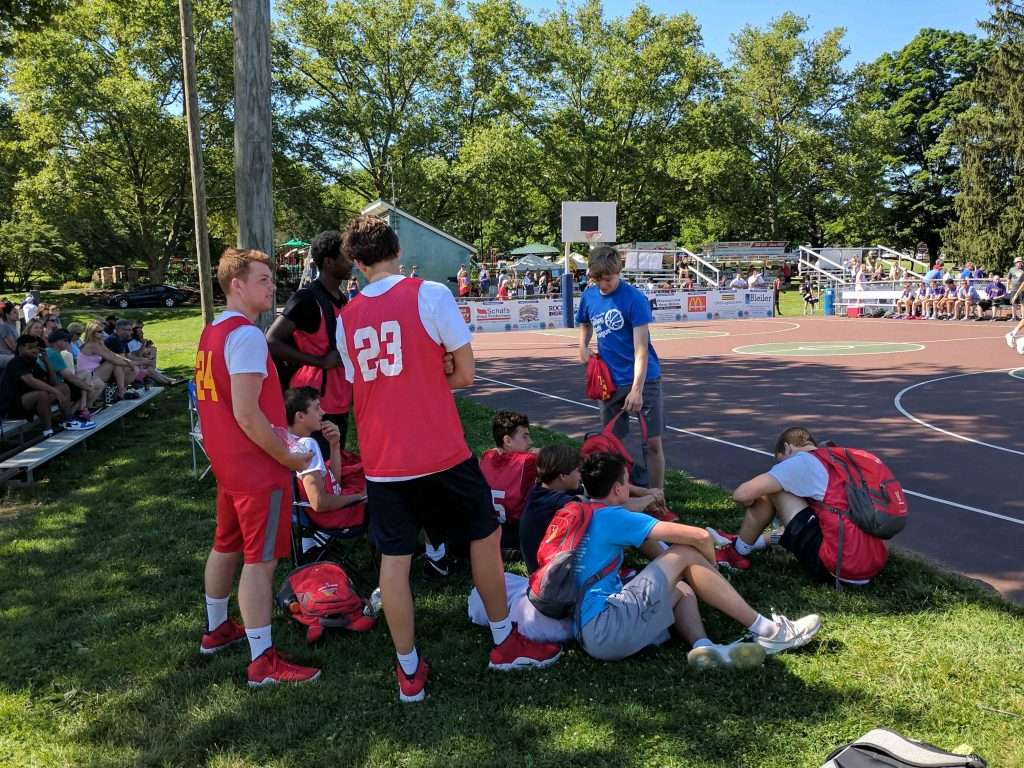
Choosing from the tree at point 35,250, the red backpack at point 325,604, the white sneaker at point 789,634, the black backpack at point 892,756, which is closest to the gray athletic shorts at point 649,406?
the white sneaker at point 789,634

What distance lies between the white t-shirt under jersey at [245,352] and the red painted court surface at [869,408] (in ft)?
13.9

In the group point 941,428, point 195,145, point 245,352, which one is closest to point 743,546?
point 245,352

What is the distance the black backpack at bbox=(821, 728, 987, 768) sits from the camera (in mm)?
2404

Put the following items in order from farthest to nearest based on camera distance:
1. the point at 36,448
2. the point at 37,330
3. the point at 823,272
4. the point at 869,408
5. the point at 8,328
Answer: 1. the point at 823,272
2. the point at 8,328
3. the point at 869,408
4. the point at 37,330
5. the point at 36,448

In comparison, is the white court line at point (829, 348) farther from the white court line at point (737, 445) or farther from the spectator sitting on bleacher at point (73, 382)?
the spectator sitting on bleacher at point (73, 382)

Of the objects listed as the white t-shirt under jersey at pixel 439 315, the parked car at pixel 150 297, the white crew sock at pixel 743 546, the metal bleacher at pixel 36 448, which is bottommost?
the white crew sock at pixel 743 546

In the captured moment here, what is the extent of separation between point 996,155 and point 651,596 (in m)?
48.4

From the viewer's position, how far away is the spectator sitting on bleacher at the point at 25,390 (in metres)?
8.00

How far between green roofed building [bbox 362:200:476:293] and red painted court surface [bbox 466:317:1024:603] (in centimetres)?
1832

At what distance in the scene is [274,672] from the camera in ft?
11.4

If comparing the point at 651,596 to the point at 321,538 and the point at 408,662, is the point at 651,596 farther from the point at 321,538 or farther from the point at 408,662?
the point at 321,538

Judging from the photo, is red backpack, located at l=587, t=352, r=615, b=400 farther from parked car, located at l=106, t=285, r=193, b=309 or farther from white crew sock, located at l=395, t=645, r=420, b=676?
parked car, located at l=106, t=285, r=193, b=309

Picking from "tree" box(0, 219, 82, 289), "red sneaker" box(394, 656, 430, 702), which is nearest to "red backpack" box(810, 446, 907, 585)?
"red sneaker" box(394, 656, 430, 702)

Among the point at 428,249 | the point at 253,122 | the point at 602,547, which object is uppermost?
the point at 428,249
